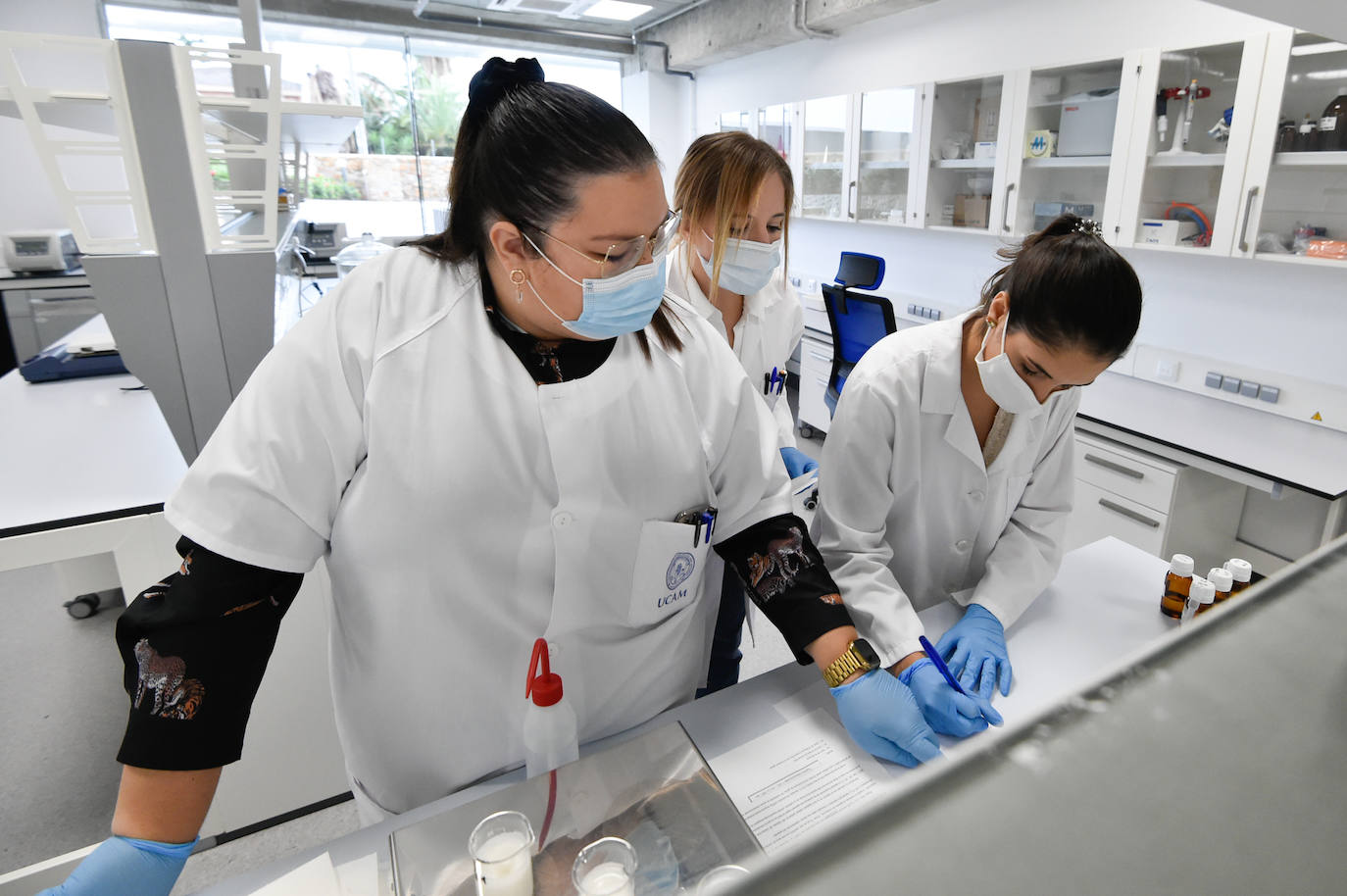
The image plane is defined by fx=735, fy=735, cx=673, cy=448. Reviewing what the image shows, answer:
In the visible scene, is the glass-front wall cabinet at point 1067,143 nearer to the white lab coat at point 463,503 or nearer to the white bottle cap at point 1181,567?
the white bottle cap at point 1181,567

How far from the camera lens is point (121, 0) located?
5.10 metres

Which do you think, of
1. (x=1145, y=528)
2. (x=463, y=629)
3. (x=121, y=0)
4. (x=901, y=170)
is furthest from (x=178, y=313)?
(x=121, y=0)

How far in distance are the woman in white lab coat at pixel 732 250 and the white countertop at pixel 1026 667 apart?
58 cm

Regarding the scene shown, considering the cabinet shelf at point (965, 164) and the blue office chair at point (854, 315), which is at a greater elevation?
the cabinet shelf at point (965, 164)

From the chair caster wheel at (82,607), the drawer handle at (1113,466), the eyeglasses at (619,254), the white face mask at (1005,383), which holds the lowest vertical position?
the chair caster wheel at (82,607)

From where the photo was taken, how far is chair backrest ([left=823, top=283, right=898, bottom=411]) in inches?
133

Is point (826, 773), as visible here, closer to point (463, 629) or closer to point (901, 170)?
point (463, 629)

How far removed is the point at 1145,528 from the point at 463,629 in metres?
2.66

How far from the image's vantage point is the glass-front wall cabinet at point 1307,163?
2396mm

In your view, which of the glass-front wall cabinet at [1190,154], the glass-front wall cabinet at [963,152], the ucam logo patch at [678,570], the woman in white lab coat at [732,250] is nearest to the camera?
the ucam logo patch at [678,570]

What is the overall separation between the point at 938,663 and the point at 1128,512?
2.10m

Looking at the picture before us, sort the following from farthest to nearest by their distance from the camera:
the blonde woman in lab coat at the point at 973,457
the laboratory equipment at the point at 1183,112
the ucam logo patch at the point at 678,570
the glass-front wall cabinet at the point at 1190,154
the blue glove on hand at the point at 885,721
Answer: the laboratory equipment at the point at 1183,112
the glass-front wall cabinet at the point at 1190,154
the blonde woman in lab coat at the point at 973,457
the ucam logo patch at the point at 678,570
the blue glove on hand at the point at 885,721

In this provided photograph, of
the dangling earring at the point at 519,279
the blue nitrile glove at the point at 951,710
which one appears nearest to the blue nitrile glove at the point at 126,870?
the dangling earring at the point at 519,279

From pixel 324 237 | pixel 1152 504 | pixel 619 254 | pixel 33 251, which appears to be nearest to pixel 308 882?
pixel 619 254
